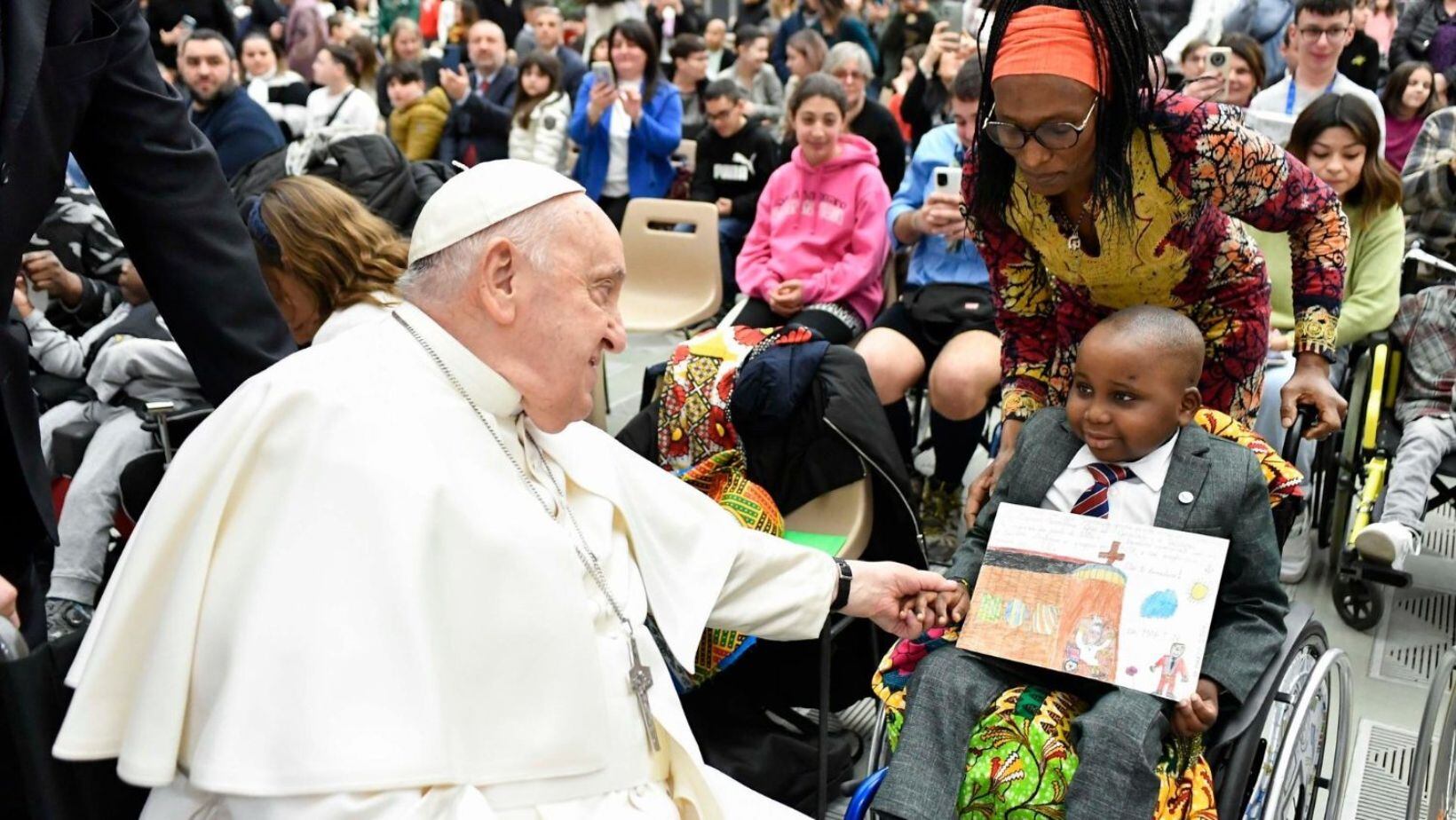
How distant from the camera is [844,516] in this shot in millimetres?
3568

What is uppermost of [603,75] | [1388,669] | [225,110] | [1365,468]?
[603,75]

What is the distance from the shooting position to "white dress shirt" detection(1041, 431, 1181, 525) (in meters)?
2.36

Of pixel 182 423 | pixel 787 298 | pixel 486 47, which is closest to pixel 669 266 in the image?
pixel 787 298

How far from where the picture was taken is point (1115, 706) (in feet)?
7.12

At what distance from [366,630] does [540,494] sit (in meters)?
0.39

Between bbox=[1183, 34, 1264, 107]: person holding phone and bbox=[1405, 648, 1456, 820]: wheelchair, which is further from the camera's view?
bbox=[1183, 34, 1264, 107]: person holding phone

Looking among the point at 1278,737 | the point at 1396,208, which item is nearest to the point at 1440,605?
the point at 1396,208

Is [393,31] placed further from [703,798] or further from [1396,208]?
[703,798]

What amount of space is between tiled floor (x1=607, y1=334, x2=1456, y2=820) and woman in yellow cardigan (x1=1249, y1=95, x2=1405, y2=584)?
269 millimetres

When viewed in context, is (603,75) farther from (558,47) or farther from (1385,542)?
(1385,542)

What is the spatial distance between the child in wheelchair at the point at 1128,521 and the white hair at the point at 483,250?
3.20 ft

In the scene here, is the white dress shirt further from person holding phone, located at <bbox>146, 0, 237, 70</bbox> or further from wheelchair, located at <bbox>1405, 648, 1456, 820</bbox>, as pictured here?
person holding phone, located at <bbox>146, 0, 237, 70</bbox>

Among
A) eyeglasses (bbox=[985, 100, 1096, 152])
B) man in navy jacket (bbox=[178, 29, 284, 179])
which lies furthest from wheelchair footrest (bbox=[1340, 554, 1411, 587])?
man in navy jacket (bbox=[178, 29, 284, 179])

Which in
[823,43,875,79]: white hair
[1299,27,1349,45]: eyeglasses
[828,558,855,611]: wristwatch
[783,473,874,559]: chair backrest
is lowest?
[783,473,874,559]: chair backrest
